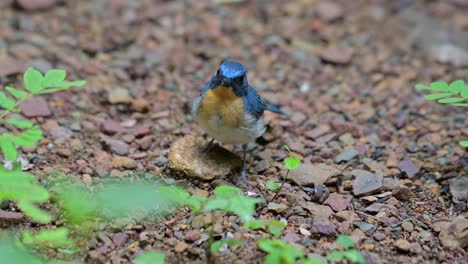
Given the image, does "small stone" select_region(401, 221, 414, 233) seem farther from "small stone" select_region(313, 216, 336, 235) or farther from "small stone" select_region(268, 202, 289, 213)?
"small stone" select_region(268, 202, 289, 213)

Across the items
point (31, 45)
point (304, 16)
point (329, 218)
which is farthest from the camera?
point (304, 16)

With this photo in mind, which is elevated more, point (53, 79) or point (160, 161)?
point (53, 79)

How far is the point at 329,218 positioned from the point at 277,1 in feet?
13.6

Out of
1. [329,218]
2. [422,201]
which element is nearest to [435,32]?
[422,201]

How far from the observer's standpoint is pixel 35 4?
286 inches

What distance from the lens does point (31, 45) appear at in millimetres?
6621

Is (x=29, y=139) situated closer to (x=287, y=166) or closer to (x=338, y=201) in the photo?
(x=287, y=166)

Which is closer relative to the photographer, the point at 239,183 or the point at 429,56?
the point at 239,183

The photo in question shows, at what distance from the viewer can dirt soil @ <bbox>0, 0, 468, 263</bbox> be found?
4.34 m

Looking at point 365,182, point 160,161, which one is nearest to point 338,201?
point 365,182

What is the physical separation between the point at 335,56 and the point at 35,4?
3.28m

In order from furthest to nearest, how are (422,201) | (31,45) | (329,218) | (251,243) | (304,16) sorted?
(304,16)
(31,45)
(422,201)
(329,218)
(251,243)

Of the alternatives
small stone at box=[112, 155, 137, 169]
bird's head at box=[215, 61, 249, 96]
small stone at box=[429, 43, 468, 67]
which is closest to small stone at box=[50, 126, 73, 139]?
small stone at box=[112, 155, 137, 169]

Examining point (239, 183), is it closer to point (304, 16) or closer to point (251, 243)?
point (251, 243)
